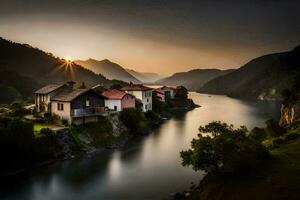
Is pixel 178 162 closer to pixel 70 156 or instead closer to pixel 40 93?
pixel 70 156

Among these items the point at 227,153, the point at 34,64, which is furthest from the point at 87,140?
the point at 34,64

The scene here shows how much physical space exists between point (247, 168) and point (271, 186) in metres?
2.92

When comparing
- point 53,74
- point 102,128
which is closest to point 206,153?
point 102,128

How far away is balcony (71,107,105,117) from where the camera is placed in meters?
46.2

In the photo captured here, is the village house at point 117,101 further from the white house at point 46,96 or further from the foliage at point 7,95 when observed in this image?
the foliage at point 7,95

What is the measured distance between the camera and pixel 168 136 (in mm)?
57219

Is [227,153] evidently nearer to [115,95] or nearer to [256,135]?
[256,135]

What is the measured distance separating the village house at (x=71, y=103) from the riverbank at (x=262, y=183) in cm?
2362

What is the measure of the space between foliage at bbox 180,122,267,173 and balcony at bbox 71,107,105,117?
24.5 metres

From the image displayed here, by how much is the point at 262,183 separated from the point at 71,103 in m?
31.1

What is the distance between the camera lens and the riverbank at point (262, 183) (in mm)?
19561

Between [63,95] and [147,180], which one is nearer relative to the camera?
[147,180]

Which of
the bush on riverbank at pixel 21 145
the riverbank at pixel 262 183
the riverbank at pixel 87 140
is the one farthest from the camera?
the riverbank at pixel 87 140

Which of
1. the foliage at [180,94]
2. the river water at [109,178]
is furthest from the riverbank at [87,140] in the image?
the foliage at [180,94]
